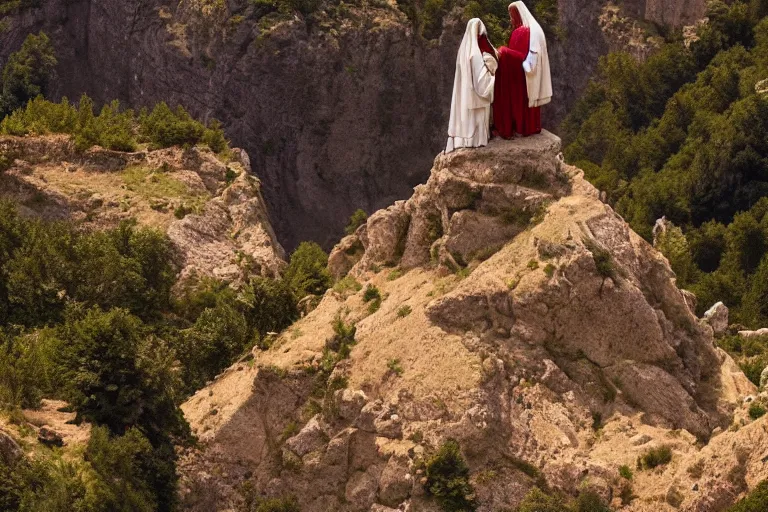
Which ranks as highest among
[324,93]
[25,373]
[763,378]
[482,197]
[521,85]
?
[521,85]

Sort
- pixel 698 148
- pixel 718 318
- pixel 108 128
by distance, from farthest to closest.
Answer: pixel 698 148 < pixel 108 128 < pixel 718 318

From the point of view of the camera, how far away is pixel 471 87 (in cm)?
5206

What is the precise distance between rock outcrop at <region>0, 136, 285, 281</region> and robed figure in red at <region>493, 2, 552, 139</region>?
1520 cm

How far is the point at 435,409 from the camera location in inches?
1889

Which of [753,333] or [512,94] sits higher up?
[512,94]

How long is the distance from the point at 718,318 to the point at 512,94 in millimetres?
15200

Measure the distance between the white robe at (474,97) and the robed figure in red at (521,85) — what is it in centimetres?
38

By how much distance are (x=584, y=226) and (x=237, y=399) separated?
9659 millimetres

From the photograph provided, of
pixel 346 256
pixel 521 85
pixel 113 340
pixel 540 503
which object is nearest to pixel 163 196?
pixel 346 256

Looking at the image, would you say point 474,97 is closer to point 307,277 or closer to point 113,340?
point 307,277

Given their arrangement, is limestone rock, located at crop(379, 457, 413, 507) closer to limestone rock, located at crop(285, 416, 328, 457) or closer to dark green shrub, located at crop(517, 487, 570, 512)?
limestone rock, located at crop(285, 416, 328, 457)

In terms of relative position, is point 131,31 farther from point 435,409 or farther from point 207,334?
point 435,409

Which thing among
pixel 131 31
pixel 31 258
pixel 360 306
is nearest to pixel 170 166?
pixel 31 258

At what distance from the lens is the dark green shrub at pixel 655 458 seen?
4691cm
